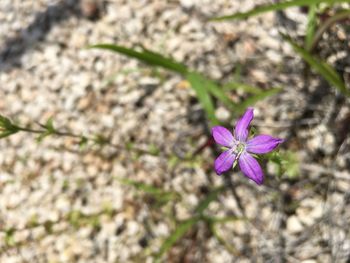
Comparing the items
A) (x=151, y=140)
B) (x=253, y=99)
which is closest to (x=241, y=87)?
(x=253, y=99)

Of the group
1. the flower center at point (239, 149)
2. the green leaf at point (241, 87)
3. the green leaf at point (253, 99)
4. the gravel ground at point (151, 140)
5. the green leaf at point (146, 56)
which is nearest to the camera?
the flower center at point (239, 149)

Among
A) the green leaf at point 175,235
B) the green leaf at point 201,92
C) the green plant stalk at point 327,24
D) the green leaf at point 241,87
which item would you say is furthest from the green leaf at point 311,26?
the green leaf at point 175,235

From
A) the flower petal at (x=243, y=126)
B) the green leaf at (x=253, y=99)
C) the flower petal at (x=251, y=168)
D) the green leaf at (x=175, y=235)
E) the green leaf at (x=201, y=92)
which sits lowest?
the flower petal at (x=251, y=168)

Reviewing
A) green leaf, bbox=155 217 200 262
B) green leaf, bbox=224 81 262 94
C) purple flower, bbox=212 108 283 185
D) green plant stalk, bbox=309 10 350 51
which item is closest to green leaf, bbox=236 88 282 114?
green leaf, bbox=224 81 262 94

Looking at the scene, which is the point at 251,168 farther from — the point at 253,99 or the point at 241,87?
the point at 241,87

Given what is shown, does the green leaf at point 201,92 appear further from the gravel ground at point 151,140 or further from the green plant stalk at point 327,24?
the green plant stalk at point 327,24

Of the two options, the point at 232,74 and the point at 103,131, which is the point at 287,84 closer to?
the point at 232,74
